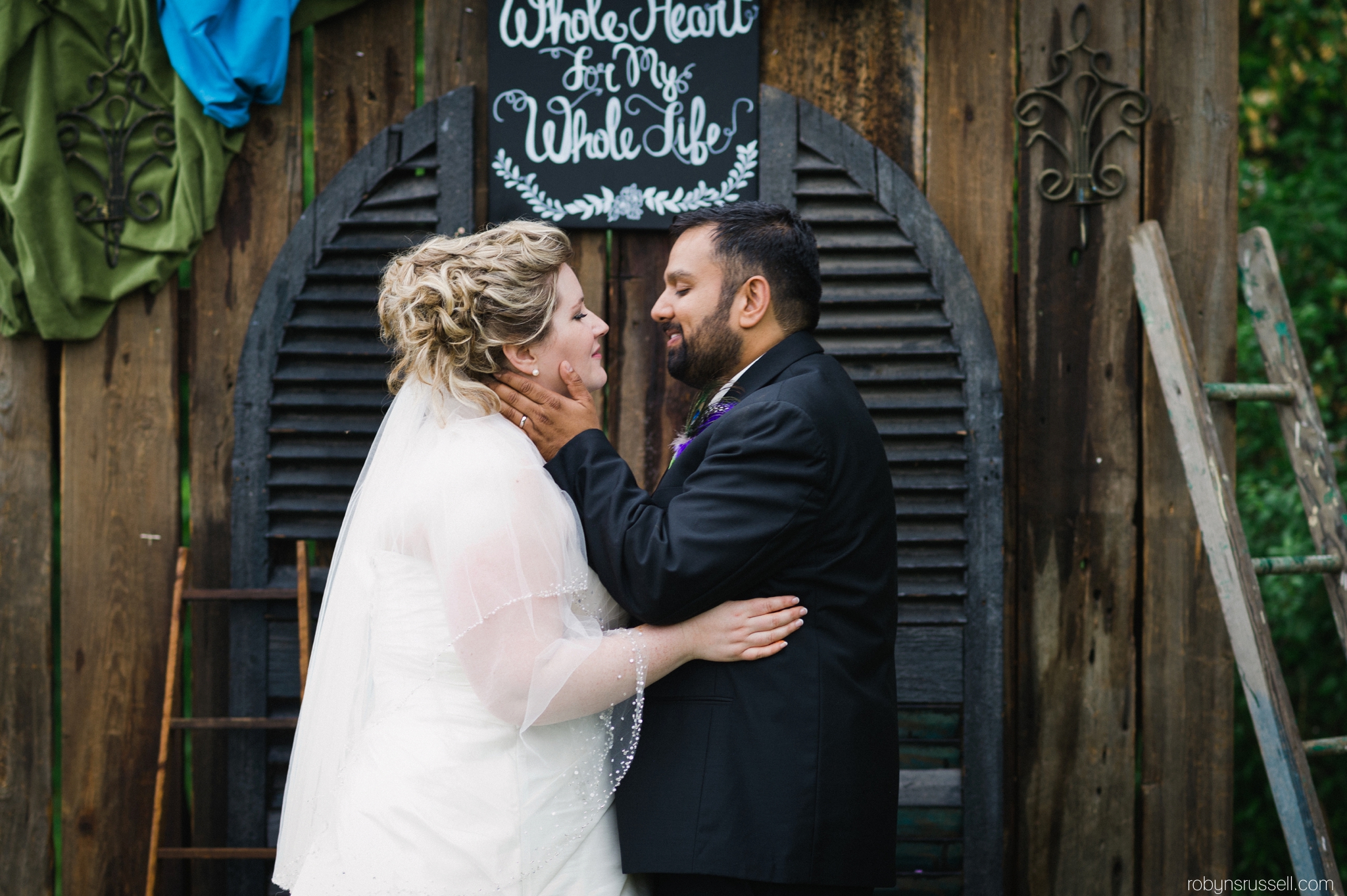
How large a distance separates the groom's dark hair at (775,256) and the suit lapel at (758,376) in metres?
0.09

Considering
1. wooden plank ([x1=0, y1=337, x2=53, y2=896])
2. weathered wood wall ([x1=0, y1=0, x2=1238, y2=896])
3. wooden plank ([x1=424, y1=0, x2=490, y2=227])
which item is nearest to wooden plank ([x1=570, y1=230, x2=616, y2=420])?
weathered wood wall ([x1=0, y1=0, x2=1238, y2=896])

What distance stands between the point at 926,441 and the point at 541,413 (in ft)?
4.73

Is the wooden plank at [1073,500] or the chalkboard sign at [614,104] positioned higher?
the chalkboard sign at [614,104]

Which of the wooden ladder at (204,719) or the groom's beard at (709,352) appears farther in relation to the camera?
the wooden ladder at (204,719)

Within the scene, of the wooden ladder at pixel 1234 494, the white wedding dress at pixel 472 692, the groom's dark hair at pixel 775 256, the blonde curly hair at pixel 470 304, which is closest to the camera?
the white wedding dress at pixel 472 692

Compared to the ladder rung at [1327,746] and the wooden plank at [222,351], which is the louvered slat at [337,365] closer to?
the wooden plank at [222,351]

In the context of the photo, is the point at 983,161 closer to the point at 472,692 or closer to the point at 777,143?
the point at 777,143

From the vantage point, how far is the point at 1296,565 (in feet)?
9.27

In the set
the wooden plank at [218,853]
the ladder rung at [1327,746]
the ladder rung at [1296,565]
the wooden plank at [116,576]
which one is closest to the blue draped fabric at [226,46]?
the wooden plank at [116,576]

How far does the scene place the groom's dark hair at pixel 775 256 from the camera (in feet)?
7.70

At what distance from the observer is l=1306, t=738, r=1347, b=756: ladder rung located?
2.66 metres

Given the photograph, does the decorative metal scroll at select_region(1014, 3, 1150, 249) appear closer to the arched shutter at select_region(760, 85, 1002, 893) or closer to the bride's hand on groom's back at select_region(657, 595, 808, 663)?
the arched shutter at select_region(760, 85, 1002, 893)

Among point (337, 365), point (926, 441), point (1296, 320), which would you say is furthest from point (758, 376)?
point (1296, 320)

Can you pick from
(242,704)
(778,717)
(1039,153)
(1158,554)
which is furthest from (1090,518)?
(242,704)
